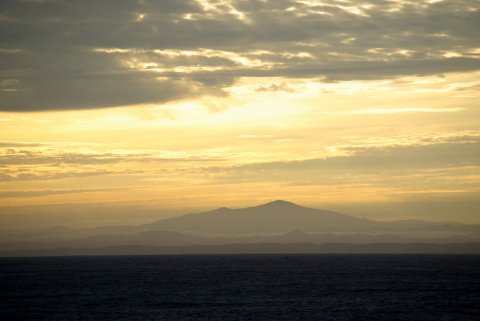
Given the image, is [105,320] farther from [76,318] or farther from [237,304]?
[237,304]

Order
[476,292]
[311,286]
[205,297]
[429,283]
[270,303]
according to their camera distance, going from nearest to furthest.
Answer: [270,303] < [205,297] < [476,292] < [311,286] < [429,283]

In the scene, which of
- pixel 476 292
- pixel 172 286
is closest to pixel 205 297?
pixel 172 286

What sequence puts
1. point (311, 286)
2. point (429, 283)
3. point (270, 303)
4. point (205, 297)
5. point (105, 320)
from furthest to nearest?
1. point (429, 283)
2. point (311, 286)
3. point (205, 297)
4. point (270, 303)
5. point (105, 320)

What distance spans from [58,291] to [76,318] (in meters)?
48.4

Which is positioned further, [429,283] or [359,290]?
[429,283]

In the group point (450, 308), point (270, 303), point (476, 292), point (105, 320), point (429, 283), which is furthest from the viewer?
point (429, 283)

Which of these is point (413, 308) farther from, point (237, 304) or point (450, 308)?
point (237, 304)

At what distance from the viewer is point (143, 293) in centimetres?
13062

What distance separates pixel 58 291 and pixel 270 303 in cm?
5246

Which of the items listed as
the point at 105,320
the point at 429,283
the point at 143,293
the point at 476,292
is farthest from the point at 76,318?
the point at 429,283

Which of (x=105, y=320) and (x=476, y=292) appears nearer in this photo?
(x=105, y=320)

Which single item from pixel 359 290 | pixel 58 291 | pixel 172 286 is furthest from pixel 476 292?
pixel 58 291

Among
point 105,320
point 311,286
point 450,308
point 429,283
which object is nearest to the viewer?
point 105,320

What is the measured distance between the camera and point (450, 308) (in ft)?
335
